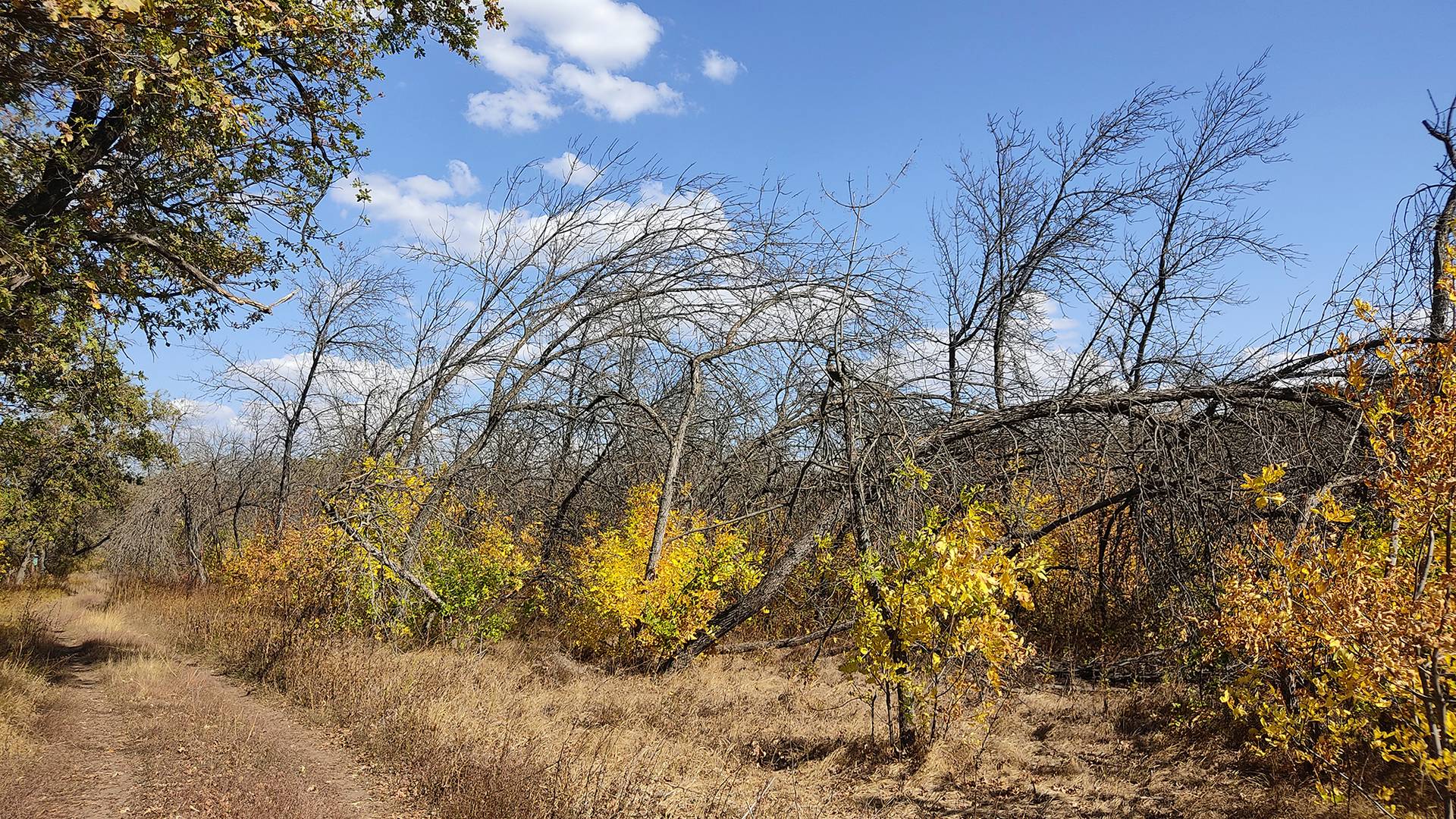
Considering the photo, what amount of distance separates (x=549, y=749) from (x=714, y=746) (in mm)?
1682

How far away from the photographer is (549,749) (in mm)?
6352

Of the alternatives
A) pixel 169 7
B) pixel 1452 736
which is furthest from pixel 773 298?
pixel 1452 736

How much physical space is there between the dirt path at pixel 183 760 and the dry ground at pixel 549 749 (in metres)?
0.02

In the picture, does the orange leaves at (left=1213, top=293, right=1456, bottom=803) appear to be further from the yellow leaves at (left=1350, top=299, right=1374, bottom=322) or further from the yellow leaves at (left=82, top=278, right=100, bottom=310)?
the yellow leaves at (left=82, top=278, right=100, bottom=310)

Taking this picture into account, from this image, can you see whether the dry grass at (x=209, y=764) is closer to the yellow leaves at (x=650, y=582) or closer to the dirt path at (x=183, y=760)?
the dirt path at (x=183, y=760)

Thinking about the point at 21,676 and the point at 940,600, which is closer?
the point at 940,600

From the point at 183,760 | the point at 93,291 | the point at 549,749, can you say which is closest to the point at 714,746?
the point at 549,749

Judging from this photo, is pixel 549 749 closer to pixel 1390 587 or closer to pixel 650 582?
pixel 650 582

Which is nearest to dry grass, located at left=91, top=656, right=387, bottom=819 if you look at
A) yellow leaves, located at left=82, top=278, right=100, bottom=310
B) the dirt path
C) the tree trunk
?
the dirt path

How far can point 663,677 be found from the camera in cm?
→ 956

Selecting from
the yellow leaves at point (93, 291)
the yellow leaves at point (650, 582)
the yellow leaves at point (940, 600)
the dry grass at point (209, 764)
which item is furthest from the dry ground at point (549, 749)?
the yellow leaves at point (93, 291)

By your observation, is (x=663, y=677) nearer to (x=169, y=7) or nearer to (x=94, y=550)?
(x=169, y=7)

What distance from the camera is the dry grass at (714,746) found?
5.39 meters

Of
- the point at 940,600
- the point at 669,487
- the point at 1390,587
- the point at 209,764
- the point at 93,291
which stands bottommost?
the point at 209,764
